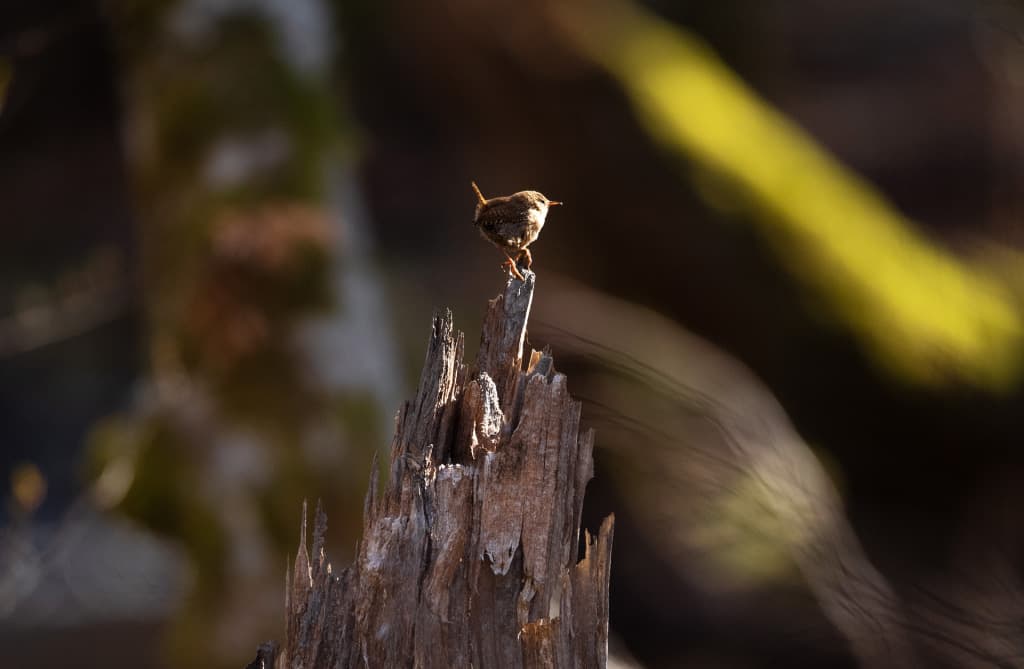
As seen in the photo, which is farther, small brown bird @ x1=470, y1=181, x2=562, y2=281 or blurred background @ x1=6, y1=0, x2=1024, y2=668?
blurred background @ x1=6, y1=0, x2=1024, y2=668

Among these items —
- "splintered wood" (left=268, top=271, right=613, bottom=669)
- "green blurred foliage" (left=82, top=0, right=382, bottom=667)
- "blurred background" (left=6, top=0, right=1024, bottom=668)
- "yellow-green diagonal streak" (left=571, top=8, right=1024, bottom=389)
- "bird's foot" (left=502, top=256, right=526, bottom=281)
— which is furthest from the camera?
"green blurred foliage" (left=82, top=0, right=382, bottom=667)

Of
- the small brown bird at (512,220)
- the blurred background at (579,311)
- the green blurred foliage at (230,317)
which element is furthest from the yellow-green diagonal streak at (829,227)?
the small brown bird at (512,220)

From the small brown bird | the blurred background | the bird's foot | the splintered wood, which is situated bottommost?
the splintered wood

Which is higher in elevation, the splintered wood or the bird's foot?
the bird's foot

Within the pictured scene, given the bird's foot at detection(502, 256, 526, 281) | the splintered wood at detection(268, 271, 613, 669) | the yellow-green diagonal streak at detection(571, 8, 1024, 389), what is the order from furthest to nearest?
the yellow-green diagonal streak at detection(571, 8, 1024, 389) → the bird's foot at detection(502, 256, 526, 281) → the splintered wood at detection(268, 271, 613, 669)

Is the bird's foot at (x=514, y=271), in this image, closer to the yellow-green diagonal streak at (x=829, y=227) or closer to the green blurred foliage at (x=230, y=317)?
the yellow-green diagonal streak at (x=829, y=227)

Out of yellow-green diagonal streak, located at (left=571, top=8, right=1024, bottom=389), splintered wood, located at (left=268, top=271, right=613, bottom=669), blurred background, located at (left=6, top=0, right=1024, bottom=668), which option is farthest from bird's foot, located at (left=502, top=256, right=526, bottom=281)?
yellow-green diagonal streak, located at (left=571, top=8, right=1024, bottom=389)

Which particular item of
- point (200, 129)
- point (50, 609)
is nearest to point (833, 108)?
point (200, 129)

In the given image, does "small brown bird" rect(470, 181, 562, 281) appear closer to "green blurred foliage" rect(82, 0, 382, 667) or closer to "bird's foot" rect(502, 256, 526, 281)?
"bird's foot" rect(502, 256, 526, 281)
